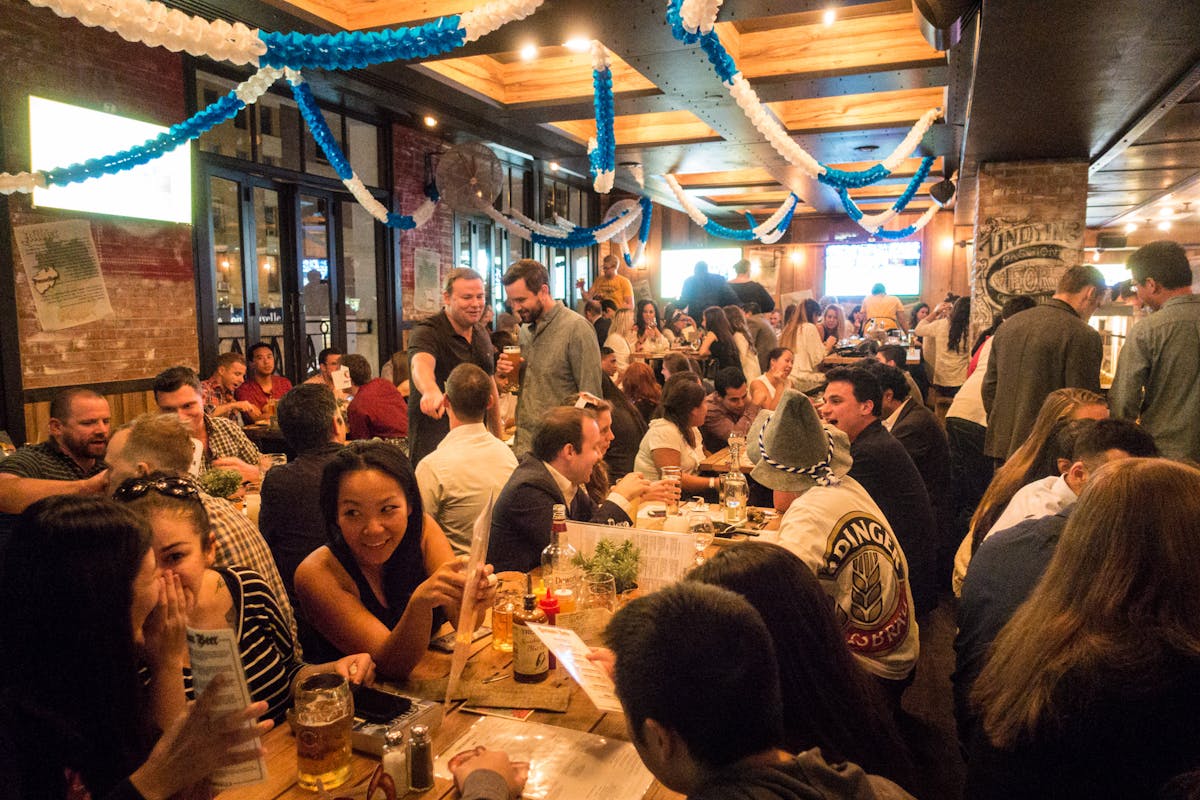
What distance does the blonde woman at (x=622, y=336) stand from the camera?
8.61 metres

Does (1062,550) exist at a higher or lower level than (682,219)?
lower

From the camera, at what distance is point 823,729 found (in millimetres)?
1413

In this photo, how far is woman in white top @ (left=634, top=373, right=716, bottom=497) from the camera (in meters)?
4.36

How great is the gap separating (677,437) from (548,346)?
0.87 metres

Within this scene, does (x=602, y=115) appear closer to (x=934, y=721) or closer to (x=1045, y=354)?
(x=1045, y=354)

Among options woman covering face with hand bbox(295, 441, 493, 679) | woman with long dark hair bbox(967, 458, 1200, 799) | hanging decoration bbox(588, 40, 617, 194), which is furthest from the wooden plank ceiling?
woman with long dark hair bbox(967, 458, 1200, 799)

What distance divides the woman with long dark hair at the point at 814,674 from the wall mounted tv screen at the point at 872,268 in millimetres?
16805

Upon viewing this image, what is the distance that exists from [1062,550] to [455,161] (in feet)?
24.7

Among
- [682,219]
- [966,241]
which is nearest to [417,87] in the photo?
[682,219]

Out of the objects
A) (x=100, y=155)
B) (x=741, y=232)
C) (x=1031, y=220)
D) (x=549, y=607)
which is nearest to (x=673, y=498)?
(x=549, y=607)

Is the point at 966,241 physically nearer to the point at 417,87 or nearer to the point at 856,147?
the point at 856,147

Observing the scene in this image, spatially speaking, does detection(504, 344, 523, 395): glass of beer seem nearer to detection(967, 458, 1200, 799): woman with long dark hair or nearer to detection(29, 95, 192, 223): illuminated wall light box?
detection(29, 95, 192, 223): illuminated wall light box

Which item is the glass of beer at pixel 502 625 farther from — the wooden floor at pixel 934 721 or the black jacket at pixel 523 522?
the wooden floor at pixel 934 721

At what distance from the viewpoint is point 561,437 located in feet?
10.1
